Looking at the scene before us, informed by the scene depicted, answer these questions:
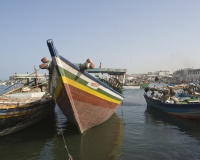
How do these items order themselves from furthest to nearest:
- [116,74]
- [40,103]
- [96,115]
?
[116,74]
[40,103]
[96,115]

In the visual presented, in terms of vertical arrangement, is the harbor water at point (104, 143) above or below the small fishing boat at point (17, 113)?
below

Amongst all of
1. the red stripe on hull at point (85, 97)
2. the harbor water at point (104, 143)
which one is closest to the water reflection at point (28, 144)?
the harbor water at point (104, 143)

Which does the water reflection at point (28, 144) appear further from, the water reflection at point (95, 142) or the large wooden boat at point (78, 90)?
the large wooden boat at point (78, 90)

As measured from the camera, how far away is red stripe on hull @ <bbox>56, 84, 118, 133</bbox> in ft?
30.1

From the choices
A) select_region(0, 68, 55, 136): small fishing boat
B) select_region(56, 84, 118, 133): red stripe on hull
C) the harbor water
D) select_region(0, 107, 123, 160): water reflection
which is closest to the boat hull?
the harbor water

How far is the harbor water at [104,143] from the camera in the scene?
25.9 ft

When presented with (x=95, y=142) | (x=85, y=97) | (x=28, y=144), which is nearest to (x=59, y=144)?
(x=28, y=144)

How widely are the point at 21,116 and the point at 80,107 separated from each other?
362 centimetres

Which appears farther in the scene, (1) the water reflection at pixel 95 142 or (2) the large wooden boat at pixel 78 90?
(2) the large wooden boat at pixel 78 90

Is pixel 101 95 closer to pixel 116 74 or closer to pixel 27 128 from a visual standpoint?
pixel 27 128

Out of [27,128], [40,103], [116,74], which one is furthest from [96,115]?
[116,74]

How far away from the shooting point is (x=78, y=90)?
9.28 m

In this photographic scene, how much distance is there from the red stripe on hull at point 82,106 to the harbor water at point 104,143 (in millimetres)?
790

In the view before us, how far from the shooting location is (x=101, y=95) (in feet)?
35.2
